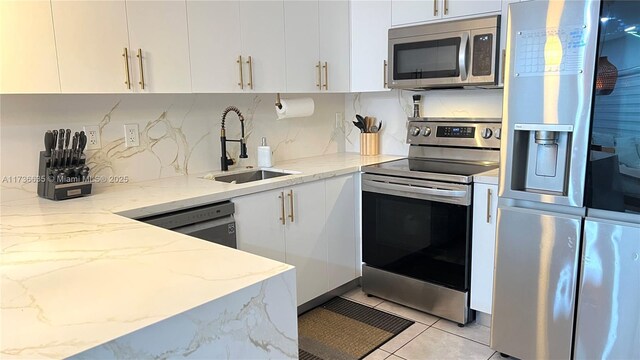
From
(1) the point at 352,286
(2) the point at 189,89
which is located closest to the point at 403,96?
(1) the point at 352,286

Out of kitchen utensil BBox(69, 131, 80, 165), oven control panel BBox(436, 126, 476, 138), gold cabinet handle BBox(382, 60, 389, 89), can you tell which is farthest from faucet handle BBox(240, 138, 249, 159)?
oven control panel BBox(436, 126, 476, 138)

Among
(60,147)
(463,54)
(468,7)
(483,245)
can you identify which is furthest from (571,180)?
(60,147)

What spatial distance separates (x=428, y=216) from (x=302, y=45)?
4.33 feet

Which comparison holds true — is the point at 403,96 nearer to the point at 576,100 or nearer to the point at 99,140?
the point at 576,100

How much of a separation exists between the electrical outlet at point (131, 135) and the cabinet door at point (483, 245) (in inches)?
72.1

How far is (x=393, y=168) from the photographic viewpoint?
282 centimetres

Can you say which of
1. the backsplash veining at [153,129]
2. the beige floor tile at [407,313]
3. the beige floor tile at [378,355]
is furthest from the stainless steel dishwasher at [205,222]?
the beige floor tile at [407,313]

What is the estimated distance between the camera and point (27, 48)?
1866 millimetres

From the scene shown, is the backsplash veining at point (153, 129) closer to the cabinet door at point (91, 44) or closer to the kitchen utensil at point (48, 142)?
the kitchen utensil at point (48, 142)

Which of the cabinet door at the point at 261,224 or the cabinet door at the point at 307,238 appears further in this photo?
the cabinet door at the point at 307,238

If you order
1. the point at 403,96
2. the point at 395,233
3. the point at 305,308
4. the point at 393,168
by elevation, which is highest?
the point at 403,96

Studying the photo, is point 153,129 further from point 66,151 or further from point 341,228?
point 341,228

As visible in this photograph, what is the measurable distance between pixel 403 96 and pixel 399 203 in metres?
0.97

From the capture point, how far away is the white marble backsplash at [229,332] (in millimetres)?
890
